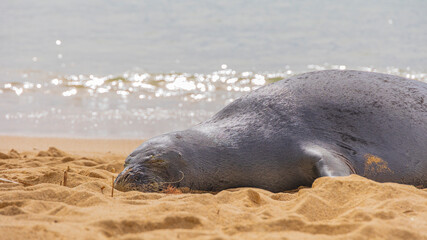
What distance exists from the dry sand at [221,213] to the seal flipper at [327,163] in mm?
192

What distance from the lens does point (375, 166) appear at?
382 centimetres

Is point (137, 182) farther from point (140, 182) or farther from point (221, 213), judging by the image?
point (221, 213)

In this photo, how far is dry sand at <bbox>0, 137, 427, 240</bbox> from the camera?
2.31 meters

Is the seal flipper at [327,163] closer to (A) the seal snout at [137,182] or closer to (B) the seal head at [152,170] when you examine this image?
(B) the seal head at [152,170]

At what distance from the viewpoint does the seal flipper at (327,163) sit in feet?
11.7

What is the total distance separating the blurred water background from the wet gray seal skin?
149 inches

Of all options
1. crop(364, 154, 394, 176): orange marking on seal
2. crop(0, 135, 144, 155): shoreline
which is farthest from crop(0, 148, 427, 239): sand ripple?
crop(0, 135, 144, 155): shoreline

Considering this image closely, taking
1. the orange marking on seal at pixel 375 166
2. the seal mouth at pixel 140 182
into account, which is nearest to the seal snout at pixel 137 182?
the seal mouth at pixel 140 182

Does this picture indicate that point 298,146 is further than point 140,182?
Yes

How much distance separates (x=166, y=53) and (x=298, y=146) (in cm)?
1305

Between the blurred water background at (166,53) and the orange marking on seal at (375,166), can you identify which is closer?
the orange marking on seal at (375,166)

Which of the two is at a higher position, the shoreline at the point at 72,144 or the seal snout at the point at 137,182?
the shoreline at the point at 72,144

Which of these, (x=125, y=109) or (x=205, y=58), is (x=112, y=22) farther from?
(x=125, y=109)

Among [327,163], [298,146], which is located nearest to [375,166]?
[327,163]
